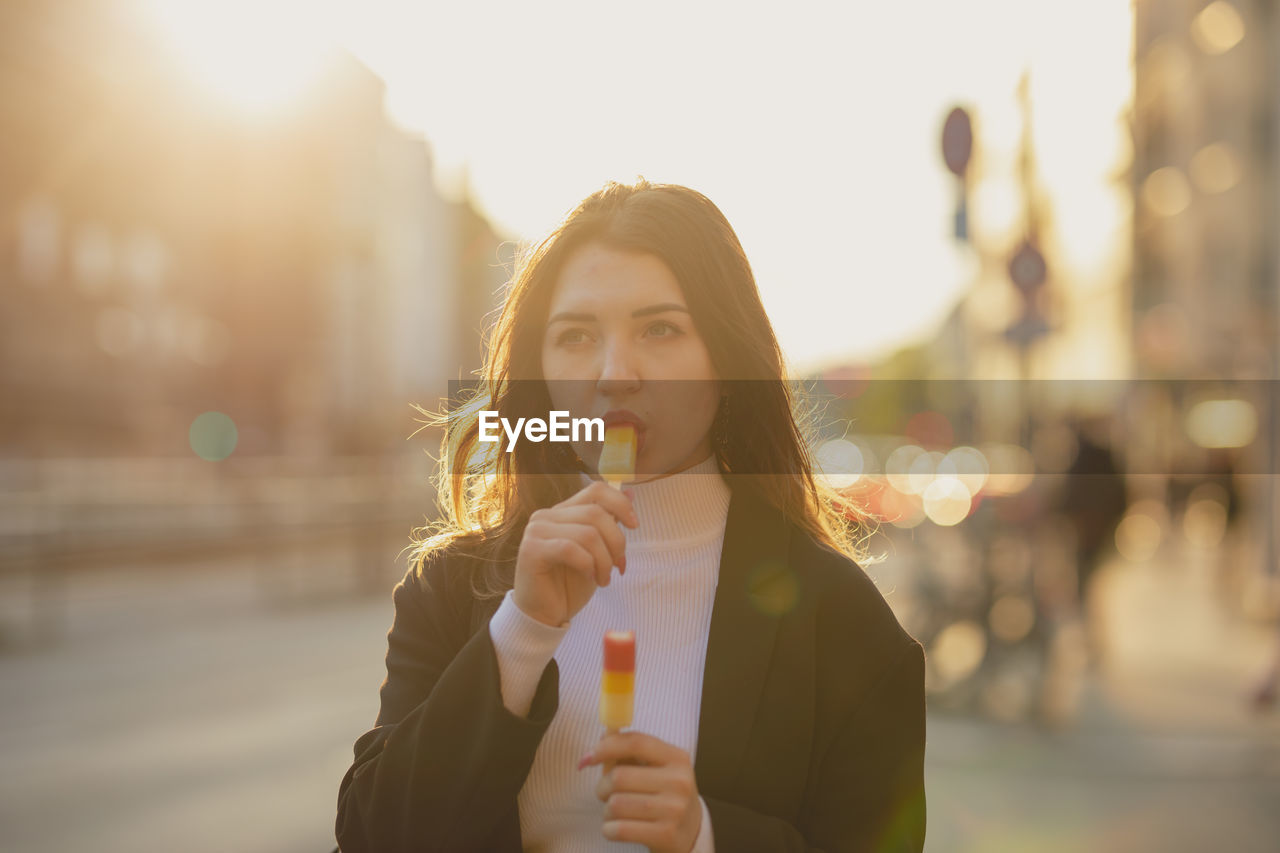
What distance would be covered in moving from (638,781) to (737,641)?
43cm

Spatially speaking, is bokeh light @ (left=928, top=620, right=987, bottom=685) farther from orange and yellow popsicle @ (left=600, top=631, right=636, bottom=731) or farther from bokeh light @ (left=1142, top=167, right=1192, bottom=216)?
bokeh light @ (left=1142, top=167, right=1192, bottom=216)

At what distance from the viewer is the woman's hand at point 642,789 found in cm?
173

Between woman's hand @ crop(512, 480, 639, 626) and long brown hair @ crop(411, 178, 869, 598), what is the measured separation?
0.36 m

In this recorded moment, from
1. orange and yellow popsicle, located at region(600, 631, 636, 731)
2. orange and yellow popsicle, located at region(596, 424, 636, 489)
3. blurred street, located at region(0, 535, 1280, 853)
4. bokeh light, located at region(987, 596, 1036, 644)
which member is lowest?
blurred street, located at region(0, 535, 1280, 853)

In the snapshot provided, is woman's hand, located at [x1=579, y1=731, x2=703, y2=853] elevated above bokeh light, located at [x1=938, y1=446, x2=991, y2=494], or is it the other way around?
woman's hand, located at [x1=579, y1=731, x2=703, y2=853]

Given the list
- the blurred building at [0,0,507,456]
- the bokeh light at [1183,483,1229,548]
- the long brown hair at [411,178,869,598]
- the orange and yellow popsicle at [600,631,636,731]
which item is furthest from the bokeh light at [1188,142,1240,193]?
the orange and yellow popsicle at [600,631,636,731]

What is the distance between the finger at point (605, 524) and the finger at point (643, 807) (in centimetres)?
33

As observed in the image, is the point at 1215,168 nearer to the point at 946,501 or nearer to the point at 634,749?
the point at 946,501

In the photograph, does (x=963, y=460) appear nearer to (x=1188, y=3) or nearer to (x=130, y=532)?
(x=1188, y=3)

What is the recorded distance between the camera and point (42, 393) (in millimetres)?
31719

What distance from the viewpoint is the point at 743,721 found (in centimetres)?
205

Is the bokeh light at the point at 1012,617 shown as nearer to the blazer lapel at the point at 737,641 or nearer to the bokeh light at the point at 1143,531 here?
the blazer lapel at the point at 737,641

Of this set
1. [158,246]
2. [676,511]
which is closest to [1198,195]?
[158,246]

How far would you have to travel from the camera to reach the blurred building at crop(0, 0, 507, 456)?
3161 cm
